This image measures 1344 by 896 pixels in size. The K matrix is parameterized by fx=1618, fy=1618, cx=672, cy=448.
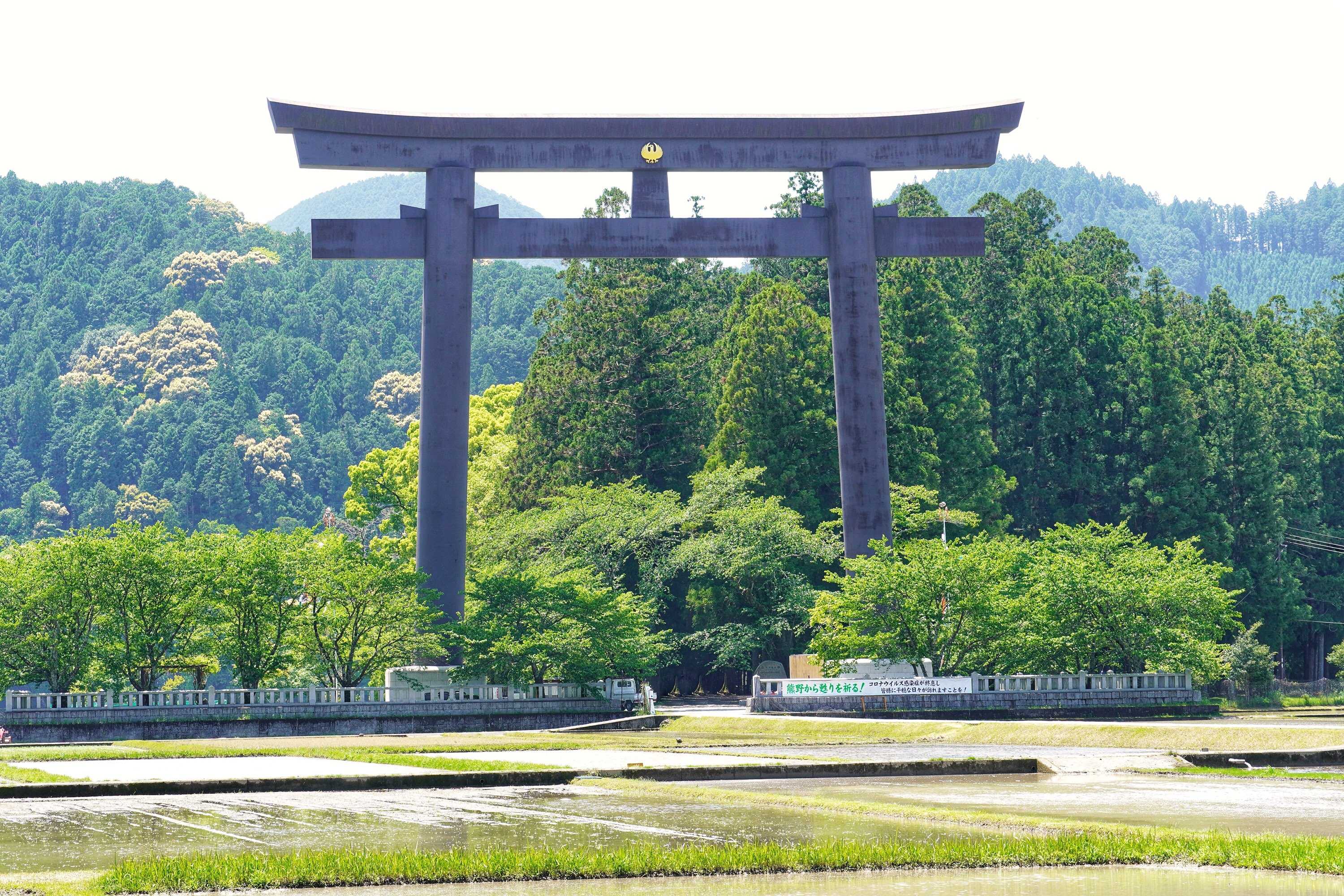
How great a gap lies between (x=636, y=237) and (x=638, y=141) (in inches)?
97.2

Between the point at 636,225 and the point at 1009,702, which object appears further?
the point at 636,225

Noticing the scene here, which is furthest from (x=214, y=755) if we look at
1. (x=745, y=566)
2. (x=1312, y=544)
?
(x=1312, y=544)

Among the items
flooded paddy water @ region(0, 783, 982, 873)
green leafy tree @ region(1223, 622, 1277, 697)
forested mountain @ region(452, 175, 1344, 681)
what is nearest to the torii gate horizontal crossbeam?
forested mountain @ region(452, 175, 1344, 681)

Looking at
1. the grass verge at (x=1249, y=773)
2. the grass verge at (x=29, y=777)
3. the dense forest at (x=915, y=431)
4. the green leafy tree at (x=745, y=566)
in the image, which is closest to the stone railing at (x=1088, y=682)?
the dense forest at (x=915, y=431)

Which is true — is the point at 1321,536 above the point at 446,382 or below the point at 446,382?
below

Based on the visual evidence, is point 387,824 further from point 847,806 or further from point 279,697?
point 279,697

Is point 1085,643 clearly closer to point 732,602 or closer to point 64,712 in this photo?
point 732,602

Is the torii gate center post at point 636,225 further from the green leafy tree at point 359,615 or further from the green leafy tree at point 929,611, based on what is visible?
the green leafy tree at point 929,611

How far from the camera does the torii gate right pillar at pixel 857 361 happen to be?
42688 millimetres

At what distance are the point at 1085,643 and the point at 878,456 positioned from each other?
712cm

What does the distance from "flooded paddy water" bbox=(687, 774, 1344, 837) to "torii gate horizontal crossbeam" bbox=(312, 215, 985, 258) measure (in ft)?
70.1

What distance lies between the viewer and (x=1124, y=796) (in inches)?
774

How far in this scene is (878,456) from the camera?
42.7m

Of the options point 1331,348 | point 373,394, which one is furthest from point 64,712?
point 373,394
